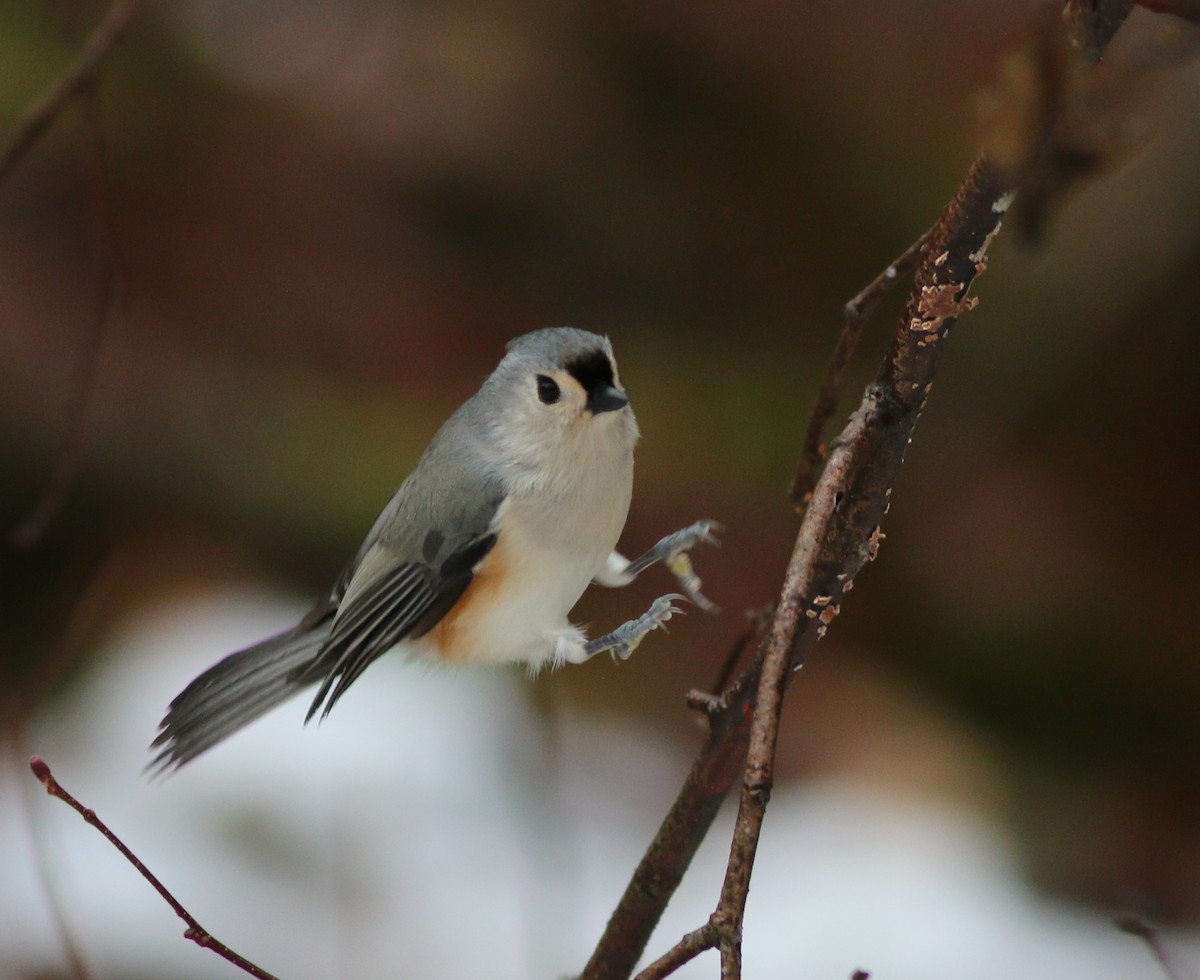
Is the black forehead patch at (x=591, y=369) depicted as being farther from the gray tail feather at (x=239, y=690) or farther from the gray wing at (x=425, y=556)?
the gray tail feather at (x=239, y=690)

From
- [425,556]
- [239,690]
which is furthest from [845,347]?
[239,690]

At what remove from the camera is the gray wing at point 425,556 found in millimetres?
842

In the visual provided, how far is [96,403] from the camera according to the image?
224cm

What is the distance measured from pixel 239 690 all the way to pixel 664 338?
1.28 m

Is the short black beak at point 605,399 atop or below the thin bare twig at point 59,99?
below

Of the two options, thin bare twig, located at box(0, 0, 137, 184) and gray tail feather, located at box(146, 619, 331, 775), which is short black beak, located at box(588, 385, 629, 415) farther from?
thin bare twig, located at box(0, 0, 137, 184)

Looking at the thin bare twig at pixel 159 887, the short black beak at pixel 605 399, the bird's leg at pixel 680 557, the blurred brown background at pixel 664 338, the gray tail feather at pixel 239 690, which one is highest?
the blurred brown background at pixel 664 338

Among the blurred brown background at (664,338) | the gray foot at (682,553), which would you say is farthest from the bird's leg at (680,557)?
the blurred brown background at (664,338)

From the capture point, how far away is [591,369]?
0.75 metres

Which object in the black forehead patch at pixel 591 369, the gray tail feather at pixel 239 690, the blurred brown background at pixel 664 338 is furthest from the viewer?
the blurred brown background at pixel 664 338

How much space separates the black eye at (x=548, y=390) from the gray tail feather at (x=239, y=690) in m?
0.26

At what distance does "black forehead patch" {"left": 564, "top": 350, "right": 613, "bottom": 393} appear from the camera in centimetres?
75

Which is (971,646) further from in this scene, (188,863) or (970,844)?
(188,863)

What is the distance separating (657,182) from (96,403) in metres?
1.16
